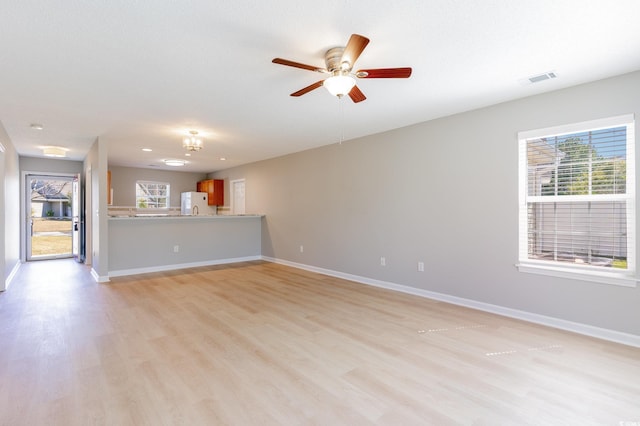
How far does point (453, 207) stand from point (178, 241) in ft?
17.1

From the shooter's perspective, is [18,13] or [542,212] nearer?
[18,13]

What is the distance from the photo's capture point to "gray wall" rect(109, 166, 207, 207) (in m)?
8.36

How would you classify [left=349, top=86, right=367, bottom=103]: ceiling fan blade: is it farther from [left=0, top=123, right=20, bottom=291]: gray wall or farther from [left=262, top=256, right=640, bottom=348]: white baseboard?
[left=0, top=123, right=20, bottom=291]: gray wall

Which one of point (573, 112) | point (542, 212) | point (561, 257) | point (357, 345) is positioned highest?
point (573, 112)

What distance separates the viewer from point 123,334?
2.94 meters

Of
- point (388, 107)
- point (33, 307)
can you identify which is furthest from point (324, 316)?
point (33, 307)

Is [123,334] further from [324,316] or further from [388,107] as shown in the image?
[388,107]

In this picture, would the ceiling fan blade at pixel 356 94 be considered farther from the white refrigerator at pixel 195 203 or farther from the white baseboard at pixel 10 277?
the white refrigerator at pixel 195 203

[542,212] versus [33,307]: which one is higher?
[542,212]

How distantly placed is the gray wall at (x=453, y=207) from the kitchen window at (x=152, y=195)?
5.32 meters

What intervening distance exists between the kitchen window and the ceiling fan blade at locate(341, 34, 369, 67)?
8471mm

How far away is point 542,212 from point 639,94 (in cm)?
128

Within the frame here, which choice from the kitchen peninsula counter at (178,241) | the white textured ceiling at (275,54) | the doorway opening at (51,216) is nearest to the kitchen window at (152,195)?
the doorway opening at (51,216)

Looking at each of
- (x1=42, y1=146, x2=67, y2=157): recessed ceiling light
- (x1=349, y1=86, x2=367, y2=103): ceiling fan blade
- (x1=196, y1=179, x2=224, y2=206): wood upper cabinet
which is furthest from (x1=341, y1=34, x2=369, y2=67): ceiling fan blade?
(x1=196, y1=179, x2=224, y2=206): wood upper cabinet
